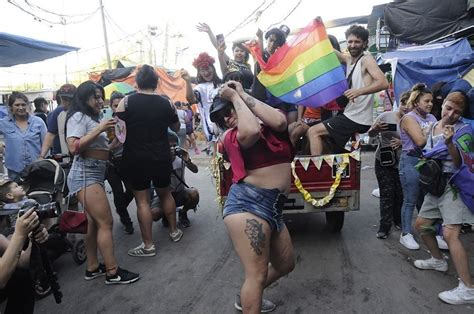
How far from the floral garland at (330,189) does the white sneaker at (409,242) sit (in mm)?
1014

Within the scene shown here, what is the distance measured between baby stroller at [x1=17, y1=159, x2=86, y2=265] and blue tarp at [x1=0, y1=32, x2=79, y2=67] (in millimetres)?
2422

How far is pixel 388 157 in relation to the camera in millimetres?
4672

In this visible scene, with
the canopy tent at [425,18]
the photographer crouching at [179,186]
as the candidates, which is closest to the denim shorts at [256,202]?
the photographer crouching at [179,186]

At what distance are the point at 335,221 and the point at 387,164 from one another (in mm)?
953

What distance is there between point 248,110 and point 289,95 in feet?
5.33

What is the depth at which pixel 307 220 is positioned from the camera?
557cm

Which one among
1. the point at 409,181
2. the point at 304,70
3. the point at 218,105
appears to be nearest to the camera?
the point at 218,105

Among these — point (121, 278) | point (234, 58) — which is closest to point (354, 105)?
point (234, 58)

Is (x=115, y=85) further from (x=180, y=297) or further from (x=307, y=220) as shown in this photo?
(x=180, y=297)

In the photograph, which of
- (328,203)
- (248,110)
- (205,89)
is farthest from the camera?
(205,89)

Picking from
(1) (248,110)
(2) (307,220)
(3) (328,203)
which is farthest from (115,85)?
(1) (248,110)

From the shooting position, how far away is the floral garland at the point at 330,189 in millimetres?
4250

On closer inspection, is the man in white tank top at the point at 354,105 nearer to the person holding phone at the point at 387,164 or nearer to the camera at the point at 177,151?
the person holding phone at the point at 387,164

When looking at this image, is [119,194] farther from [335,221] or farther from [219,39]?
[335,221]
